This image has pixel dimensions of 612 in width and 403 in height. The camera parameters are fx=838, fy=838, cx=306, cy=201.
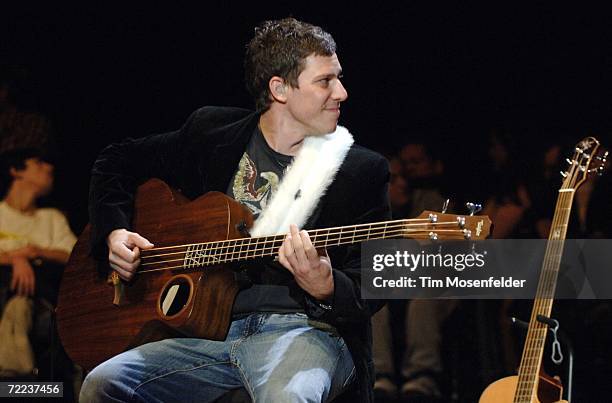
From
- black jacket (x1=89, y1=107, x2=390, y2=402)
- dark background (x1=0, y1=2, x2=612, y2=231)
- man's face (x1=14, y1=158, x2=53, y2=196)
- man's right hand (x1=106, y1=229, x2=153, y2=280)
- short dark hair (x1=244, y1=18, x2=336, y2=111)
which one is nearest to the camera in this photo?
black jacket (x1=89, y1=107, x2=390, y2=402)

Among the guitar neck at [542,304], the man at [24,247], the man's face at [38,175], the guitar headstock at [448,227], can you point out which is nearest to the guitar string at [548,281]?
the guitar neck at [542,304]

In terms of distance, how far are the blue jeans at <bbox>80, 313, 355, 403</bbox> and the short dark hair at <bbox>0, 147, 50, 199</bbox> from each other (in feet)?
7.36

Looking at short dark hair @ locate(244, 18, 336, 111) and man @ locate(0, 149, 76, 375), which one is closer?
short dark hair @ locate(244, 18, 336, 111)

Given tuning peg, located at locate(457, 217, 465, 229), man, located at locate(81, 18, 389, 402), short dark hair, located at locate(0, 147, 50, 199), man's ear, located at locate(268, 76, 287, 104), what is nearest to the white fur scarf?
man, located at locate(81, 18, 389, 402)

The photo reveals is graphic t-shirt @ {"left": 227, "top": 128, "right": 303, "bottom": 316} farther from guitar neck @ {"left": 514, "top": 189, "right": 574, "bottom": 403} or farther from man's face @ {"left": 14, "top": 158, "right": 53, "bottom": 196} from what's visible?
man's face @ {"left": 14, "top": 158, "right": 53, "bottom": 196}

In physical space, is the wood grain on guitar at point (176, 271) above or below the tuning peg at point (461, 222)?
below

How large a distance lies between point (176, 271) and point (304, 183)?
46cm

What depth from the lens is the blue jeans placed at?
2.24 meters

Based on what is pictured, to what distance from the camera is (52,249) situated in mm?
4254

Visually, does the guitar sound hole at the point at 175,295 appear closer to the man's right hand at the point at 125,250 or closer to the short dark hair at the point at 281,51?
the man's right hand at the point at 125,250

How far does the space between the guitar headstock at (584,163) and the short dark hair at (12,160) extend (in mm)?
2838

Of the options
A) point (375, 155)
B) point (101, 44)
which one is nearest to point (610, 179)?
point (375, 155)

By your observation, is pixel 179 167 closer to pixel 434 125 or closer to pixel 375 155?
pixel 375 155

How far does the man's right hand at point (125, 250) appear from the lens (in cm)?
251
